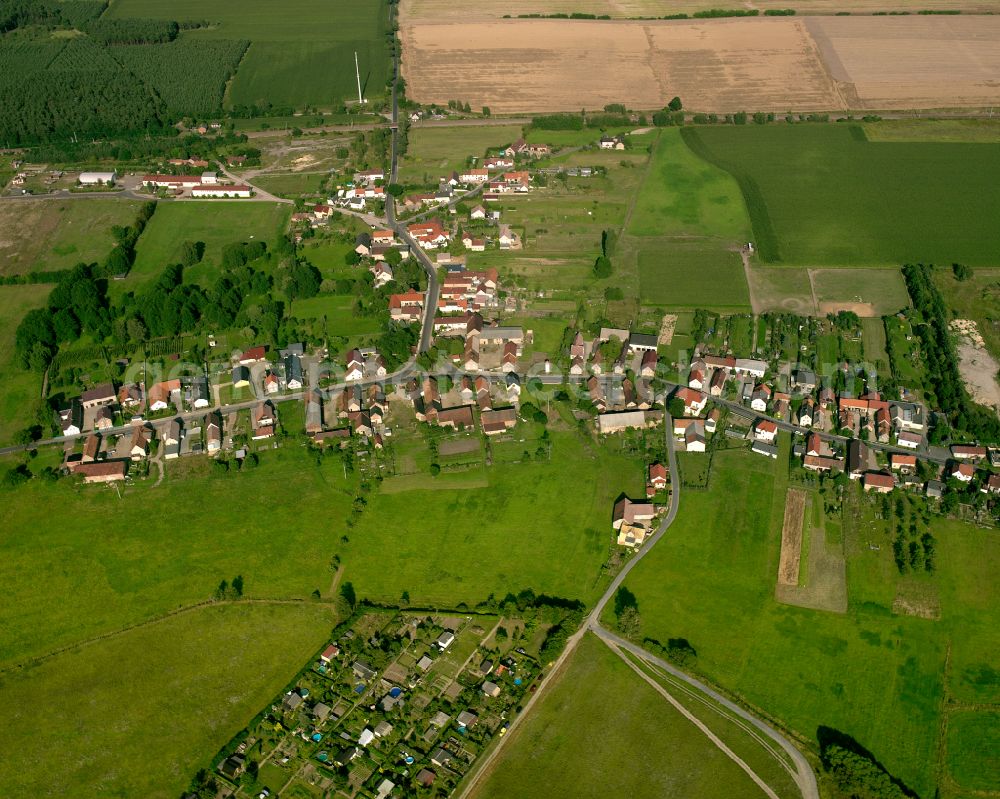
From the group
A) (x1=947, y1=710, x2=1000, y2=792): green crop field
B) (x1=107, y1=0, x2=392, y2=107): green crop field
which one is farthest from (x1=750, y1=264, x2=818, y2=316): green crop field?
(x1=107, y1=0, x2=392, y2=107): green crop field

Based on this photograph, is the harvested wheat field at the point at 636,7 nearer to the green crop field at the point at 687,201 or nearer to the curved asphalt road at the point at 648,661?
the green crop field at the point at 687,201

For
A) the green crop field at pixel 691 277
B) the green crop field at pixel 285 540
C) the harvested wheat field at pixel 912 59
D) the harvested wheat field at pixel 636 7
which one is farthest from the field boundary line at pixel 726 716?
the harvested wheat field at pixel 636 7

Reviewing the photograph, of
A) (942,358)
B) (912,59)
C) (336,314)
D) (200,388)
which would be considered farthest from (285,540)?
(912,59)

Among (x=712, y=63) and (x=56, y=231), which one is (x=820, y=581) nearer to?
(x=56, y=231)

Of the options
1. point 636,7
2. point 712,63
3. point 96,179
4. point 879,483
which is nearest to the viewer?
point 879,483

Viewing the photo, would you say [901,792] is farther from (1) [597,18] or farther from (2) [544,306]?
(1) [597,18]

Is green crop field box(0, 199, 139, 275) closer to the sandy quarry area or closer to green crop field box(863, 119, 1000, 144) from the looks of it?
the sandy quarry area

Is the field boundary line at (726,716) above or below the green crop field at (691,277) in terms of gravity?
below
